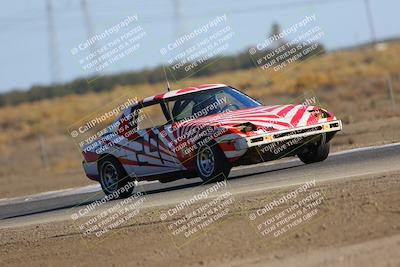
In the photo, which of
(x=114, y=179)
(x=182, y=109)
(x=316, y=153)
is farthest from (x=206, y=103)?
(x=114, y=179)

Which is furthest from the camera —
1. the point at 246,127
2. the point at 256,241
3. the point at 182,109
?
the point at 182,109

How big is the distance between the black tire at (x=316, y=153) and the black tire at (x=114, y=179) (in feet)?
9.22

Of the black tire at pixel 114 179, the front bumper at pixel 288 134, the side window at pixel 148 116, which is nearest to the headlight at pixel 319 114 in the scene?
the front bumper at pixel 288 134

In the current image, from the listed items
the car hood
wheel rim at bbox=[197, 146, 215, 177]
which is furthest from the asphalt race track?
the car hood

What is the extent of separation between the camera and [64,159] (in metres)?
32.7

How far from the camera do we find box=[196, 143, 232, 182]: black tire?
13.0m

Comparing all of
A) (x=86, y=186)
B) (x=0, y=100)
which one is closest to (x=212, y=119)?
(x=86, y=186)

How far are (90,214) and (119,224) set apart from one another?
65.4 inches

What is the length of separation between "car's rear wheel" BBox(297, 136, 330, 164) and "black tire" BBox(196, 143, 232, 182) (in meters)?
1.46

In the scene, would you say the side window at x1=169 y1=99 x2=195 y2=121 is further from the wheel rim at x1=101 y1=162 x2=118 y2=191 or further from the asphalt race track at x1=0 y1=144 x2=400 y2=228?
the wheel rim at x1=101 y1=162 x2=118 y2=191

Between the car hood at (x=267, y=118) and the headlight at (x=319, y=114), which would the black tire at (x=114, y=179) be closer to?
the car hood at (x=267, y=118)

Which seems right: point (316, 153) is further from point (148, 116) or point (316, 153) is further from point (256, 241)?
point (256, 241)

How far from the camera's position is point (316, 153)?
1430cm

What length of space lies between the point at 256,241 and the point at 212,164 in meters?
4.21
